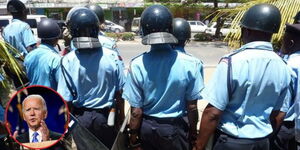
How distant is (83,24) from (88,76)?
1.56 feet

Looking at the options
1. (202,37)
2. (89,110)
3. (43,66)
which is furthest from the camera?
(202,37)

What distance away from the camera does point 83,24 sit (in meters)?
2.89

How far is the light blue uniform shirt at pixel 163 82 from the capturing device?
8.27ft

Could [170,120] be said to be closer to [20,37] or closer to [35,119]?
[35,119]

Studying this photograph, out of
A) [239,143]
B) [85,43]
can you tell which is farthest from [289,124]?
[85,43]

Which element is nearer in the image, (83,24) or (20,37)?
(83,24)

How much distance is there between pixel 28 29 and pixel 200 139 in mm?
3276

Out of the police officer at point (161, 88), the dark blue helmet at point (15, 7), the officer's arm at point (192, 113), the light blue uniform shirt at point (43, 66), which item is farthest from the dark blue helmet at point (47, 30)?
the officer's arm at point (192, 113)

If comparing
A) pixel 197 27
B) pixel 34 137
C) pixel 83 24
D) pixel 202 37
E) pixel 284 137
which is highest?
pixel 83 24

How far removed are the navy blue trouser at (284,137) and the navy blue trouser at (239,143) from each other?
0.45 meters

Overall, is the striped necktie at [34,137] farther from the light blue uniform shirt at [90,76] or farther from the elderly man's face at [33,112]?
the light blue uniform shirt at [90,76]

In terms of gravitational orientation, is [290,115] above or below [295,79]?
below

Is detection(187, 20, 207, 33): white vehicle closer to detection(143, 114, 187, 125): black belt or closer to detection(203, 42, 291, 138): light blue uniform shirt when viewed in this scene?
detection(143, 114, 187, 125): black belt

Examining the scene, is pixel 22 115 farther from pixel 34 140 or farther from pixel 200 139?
pixel 200 139
